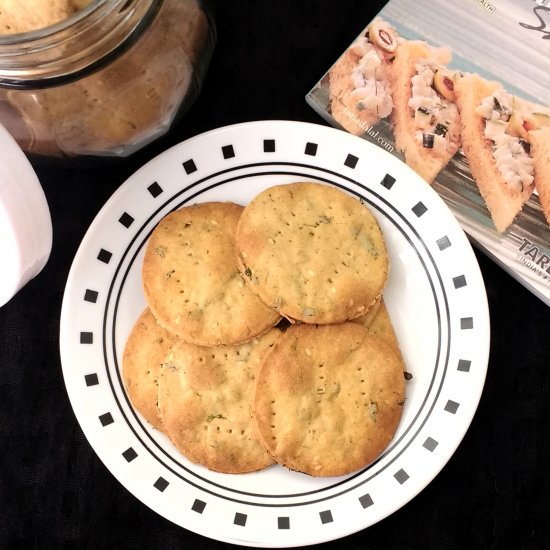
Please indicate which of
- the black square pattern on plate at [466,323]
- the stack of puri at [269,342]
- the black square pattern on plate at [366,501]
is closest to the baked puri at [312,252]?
the stack of puri at [269,342]

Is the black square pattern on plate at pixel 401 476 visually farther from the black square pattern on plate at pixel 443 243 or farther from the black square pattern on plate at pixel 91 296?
the black square pattern on plate at pixel 91 296

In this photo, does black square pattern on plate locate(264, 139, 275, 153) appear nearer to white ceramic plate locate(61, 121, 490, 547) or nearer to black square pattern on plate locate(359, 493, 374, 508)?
white ceramic plate locate(61, 121, 490, 547)

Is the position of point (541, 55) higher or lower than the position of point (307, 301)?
higher

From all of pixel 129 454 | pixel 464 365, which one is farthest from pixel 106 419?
pixel 464 365

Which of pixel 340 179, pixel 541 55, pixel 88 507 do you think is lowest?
pixel 88 507

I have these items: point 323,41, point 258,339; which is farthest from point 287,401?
point 323,41

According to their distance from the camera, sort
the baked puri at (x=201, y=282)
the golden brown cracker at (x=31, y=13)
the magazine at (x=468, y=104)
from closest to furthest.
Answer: the golden brown cracker at (x=31, y=13) → the baked puri at (x=201, y=282) → the magazine at (x=468, y=104)

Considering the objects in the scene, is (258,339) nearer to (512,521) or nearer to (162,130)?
(162,130)
